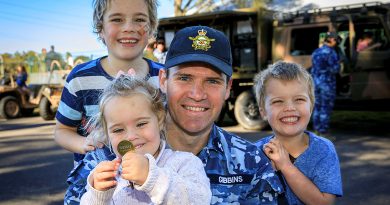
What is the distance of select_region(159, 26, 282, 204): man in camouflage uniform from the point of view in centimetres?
191

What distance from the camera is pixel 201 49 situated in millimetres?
1960

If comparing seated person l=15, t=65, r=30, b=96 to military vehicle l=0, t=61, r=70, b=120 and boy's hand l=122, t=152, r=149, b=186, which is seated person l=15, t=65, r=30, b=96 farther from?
boy's hand l=122, t=152, r=149, b=186

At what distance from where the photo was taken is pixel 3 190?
18.4ft

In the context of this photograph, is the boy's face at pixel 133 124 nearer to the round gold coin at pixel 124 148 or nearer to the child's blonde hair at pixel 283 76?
the round gold coin at pixel 124 148

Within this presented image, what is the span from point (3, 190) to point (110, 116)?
463cm

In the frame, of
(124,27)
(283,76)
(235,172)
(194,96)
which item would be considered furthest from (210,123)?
(124,27)

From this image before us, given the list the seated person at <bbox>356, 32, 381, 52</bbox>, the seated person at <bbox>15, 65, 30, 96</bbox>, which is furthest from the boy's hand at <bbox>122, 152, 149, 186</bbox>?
the seated person at <bbox>15, 65, 30, 96</bbox>

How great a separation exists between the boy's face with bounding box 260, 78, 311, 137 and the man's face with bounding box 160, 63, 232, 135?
61 centimetres

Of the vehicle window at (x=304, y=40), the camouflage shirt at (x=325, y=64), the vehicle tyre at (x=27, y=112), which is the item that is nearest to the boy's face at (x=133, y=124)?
the camouflage shirt at (x=325, y=64)

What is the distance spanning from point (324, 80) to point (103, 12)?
256 inches

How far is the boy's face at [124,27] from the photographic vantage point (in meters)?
2.59

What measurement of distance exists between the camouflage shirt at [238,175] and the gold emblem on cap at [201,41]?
476 millimetres

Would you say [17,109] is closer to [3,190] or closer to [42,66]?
[42,66]

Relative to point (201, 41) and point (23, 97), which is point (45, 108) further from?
point (201, 41)
